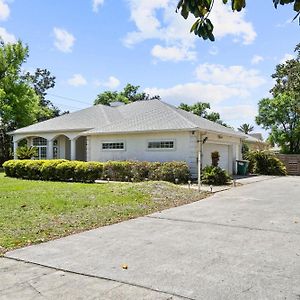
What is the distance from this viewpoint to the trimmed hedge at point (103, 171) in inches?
716

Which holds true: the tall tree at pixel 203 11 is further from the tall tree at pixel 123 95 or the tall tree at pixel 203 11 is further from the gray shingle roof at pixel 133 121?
the tall tree at pixel 123 95

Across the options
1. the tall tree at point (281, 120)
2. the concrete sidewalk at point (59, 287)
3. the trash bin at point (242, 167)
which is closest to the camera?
the concrete sidewalk at point (59, 287)

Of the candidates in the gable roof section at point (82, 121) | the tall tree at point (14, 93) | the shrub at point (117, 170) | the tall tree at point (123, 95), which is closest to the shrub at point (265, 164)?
the gable roof section at point (82, 121)

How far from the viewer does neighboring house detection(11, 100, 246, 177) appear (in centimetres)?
1969

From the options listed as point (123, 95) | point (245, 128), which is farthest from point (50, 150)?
A: point (245, 128)

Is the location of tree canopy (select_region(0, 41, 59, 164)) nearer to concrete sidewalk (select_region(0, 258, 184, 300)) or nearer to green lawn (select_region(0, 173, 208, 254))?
green lawn (select_region(0, 173, 208, 254))

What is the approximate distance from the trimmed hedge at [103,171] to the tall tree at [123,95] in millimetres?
27353

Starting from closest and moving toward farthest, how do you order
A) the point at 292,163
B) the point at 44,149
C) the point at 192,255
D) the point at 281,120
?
the point at 192,255
the point at 44,149
the point at 292,163
the point at 281,120

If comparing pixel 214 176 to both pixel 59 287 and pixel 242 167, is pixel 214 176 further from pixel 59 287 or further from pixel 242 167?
pixel 59 287

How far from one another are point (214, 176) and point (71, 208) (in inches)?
366

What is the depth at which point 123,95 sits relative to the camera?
50.5 m

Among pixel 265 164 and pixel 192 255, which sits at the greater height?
pixel 265 164

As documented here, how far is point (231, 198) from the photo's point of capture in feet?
42.4

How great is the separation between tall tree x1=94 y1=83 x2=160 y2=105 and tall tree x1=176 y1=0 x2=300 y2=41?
43.6 meters
